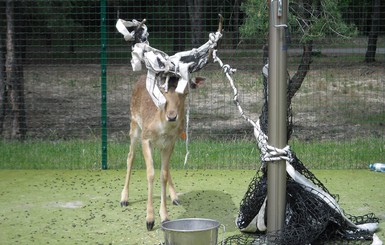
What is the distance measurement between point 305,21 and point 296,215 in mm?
4786

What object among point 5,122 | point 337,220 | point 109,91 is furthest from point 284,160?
point 109,91

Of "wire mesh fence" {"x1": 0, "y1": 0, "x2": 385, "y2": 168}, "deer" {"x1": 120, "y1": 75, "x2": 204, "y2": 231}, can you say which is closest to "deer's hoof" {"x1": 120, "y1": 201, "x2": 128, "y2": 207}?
"deer" {"x1": 120, "y1": 75, "x2": 204, "y2": 231}

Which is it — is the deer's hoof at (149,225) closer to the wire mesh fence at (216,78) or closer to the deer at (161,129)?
the deer at (161,129)

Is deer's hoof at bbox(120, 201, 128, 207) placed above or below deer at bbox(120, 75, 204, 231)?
below

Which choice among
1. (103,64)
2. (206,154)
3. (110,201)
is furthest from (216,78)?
(110,201)

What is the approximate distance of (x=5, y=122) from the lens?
36.4 ft

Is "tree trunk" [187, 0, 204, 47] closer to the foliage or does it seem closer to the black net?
the foliage

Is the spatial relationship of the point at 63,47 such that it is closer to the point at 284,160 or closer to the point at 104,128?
the point at 104,128

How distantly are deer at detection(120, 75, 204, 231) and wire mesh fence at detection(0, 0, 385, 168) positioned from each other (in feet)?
7.22

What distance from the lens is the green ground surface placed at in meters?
6.56

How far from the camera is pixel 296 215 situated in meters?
5.95

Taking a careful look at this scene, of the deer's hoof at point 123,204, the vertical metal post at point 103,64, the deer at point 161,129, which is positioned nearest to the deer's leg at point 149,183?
the deer at point 161,129

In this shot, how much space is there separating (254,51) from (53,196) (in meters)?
3.67

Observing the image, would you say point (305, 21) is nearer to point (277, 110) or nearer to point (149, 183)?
point (149, 183)
